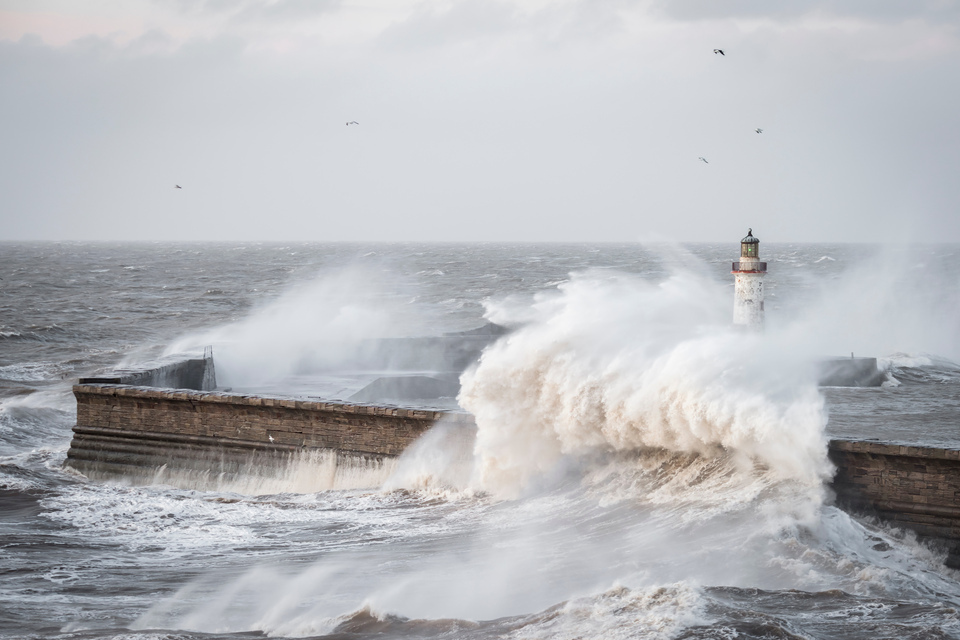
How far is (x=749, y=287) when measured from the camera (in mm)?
15516

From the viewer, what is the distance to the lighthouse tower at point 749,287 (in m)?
15.5

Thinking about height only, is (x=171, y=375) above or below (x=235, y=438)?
above

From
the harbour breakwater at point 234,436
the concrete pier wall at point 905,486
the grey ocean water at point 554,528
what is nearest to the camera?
the grey ocean water at point 554,528

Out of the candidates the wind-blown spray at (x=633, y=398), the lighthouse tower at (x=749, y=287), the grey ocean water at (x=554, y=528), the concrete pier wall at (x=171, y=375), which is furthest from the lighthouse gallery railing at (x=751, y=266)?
the concrete pier wall at (x=171, y=375)

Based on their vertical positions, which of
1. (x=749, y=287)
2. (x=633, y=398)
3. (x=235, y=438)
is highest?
(x=749, y=287)

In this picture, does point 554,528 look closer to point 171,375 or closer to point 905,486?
point 905,486

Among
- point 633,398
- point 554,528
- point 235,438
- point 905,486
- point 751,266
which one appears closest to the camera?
point 905,486

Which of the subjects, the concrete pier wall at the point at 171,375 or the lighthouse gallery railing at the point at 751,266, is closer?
the concrete pier wall at the point at 171,375

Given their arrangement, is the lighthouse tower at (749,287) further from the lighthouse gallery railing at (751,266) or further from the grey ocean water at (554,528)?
the grey ocean water at (554,528)

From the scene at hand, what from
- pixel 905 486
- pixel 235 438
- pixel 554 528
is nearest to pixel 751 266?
pixel 905 486

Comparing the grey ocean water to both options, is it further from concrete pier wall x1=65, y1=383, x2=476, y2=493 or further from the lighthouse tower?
the lighthouse tower

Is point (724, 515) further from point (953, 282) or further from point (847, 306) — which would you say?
point (953, 282)

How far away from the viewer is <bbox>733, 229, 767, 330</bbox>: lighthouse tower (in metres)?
15.5

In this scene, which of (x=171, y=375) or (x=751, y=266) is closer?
(x=171, y=375)
